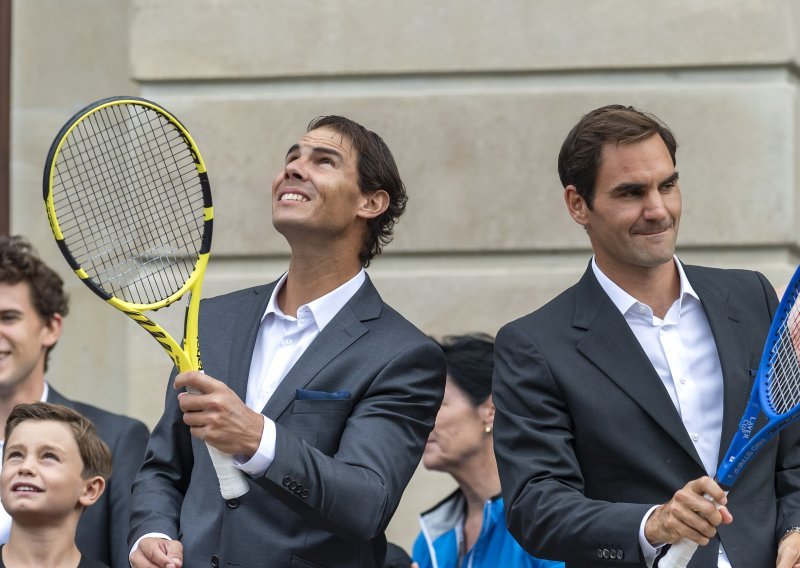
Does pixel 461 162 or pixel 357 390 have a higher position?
pixel 461 162

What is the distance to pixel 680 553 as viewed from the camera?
353cm

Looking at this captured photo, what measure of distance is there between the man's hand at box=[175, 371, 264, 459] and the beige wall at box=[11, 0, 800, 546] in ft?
7.74

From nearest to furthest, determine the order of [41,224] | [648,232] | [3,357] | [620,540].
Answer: [620,540] < [648,232] < [3,357] < [41,224]

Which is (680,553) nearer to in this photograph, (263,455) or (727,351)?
(727,351)

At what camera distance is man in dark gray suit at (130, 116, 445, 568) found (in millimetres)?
3773

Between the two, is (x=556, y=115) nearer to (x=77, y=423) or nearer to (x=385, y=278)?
(x=385, y=278)

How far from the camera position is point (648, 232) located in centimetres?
392

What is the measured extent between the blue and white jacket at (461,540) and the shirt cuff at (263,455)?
1.38 m

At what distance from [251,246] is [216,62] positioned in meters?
0.74

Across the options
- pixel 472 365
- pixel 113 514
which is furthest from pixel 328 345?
pixel 472 365

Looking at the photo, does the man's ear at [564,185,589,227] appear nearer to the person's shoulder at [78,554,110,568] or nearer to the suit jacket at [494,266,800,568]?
the suit jacket at [494,266,800,568]

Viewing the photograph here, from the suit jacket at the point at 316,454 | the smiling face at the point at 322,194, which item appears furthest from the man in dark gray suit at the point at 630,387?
the smiling face at the point at 322,194

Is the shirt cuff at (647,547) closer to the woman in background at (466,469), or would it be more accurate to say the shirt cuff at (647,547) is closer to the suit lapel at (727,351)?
the suit lapel at (727,351)

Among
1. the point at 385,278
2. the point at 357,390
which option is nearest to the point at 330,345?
the point at 357,390
